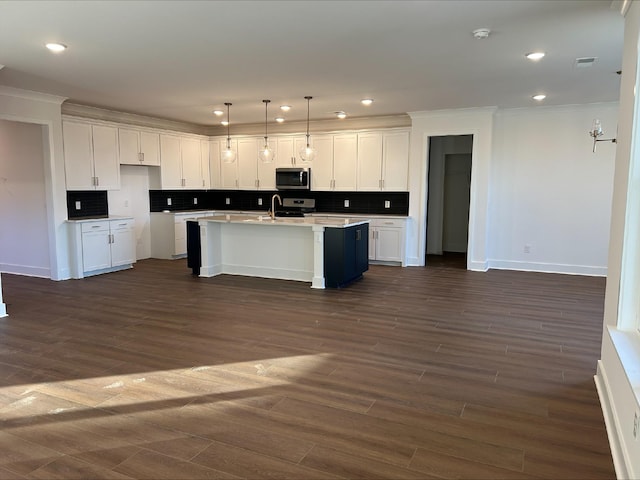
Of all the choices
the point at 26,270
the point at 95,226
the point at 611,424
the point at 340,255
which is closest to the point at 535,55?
the point at 340,255

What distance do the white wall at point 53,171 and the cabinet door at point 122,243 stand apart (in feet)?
2.31

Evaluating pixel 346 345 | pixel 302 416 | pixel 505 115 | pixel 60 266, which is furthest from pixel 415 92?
pixel 60 266

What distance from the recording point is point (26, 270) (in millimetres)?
6965

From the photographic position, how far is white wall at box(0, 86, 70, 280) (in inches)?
245

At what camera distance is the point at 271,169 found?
30.1 feet

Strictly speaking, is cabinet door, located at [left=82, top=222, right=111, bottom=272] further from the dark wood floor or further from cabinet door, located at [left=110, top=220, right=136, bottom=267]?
the dark wood floor

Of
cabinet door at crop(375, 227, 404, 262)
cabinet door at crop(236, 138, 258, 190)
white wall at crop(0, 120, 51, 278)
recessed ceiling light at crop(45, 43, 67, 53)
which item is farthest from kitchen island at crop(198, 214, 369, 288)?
recessed ceiling light at crop(45, 43, 67, 53)

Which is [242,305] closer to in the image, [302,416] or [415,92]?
[302,416]

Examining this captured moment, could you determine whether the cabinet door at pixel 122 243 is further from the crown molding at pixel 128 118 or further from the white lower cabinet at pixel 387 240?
the white lower cabinet at pixel 387 240

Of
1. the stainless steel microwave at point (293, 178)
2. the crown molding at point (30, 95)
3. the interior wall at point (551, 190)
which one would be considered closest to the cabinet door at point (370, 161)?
the stainless steel microwave at point (293, 178)

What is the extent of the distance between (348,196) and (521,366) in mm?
5799

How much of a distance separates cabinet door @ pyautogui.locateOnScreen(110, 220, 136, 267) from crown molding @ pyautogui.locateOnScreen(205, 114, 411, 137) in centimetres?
313

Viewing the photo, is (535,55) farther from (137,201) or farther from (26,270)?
(26,270)

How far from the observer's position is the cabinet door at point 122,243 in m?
7.29
